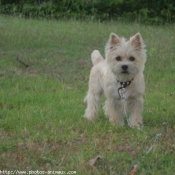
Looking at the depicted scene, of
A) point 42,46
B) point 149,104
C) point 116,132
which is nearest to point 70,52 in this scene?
point 42,46

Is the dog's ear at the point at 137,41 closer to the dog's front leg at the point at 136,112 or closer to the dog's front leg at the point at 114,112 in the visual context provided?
the dog's front leg at the point at 136,112

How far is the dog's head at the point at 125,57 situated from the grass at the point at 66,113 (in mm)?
793

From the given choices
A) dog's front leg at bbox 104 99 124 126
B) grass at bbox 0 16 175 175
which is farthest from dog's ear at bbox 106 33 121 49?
grass at bbox 0 16 175 175

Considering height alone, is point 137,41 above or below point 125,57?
above

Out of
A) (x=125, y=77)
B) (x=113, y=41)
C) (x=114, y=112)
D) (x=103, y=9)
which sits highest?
(x=113, y=41)

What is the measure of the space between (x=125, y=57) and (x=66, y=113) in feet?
4.37

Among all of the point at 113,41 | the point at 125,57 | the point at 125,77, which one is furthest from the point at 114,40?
the point at 125,77

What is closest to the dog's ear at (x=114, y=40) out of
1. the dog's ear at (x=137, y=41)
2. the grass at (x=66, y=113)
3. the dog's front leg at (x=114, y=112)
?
the dog's ear at (x=137, y=41)

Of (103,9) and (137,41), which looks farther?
(103,9)

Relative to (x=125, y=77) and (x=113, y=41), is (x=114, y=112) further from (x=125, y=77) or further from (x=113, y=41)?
(x=113, y=41)

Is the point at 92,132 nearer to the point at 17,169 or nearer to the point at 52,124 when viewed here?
the point at 52,124

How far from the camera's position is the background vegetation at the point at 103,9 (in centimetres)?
2227

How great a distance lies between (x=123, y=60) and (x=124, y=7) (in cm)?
1741

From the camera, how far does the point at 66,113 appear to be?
23.1 feet
